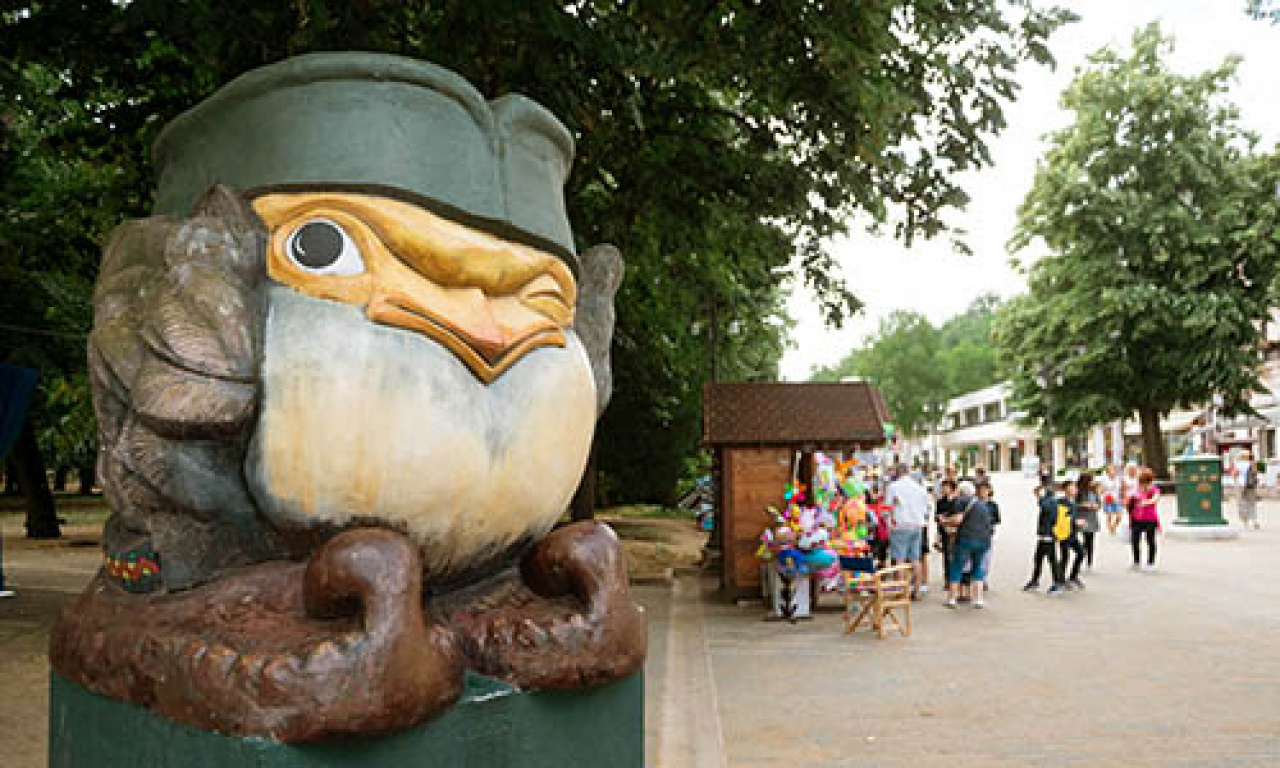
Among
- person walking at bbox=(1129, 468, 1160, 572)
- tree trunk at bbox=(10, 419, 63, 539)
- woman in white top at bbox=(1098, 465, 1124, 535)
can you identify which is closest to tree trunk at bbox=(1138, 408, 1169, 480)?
woman in white top at bbox=(1098, 465, 1124, 535)

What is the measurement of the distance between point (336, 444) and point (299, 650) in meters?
0.46

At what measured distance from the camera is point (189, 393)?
2283mm

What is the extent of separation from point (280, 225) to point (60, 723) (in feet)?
4.86

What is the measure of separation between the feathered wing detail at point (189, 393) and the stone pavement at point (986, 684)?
359cm

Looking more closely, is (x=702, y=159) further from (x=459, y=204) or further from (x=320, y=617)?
(x=320, y=617)

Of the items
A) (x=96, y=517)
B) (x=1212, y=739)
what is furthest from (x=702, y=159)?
(x=96, y=517)

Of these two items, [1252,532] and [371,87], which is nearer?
[371,87]

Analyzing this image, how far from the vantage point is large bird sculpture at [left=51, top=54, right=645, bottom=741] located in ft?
7.14

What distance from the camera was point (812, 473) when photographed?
11344mm

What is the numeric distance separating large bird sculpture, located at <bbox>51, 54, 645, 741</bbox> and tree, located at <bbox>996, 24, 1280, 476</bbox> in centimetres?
2976

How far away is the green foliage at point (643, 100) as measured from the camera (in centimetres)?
575

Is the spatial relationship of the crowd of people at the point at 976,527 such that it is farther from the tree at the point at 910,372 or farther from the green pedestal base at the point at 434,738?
the tree at the point at 910,372

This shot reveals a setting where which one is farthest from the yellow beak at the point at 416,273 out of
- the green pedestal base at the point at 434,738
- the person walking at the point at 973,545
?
the person walking at the point at 973,545

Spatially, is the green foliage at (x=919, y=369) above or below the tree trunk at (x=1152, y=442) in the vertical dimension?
above
